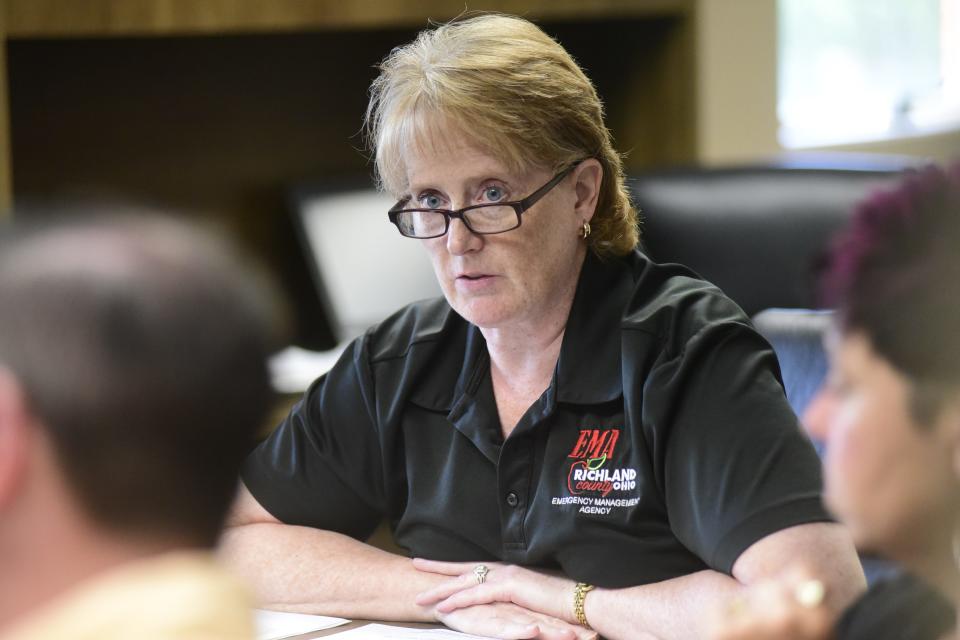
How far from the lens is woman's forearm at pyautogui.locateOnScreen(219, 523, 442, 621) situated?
1.68 meters

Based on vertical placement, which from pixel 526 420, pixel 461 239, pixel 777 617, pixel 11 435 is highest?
pixel 11 435

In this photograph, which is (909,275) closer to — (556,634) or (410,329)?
(556,634)

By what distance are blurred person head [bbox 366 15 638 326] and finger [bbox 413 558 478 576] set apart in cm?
31

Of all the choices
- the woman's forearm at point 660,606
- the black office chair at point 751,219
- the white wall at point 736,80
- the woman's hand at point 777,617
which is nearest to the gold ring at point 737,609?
the woman's hand at point 777,617

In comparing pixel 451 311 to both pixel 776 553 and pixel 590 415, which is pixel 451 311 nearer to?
pixel 590 415

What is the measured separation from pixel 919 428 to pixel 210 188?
2.64m

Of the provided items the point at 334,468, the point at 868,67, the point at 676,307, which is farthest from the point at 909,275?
the point at 868,67

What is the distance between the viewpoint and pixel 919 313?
0.86 m

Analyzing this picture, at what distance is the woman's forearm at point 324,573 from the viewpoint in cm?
168

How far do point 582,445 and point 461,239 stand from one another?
30cm

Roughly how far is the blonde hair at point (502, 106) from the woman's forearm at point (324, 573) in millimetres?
484

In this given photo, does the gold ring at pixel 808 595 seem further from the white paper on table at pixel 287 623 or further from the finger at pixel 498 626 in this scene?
the white paper on table at pixel 287 623

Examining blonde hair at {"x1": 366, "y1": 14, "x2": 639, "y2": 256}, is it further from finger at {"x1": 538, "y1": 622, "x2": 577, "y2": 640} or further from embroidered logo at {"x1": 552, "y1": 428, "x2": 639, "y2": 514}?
finger at {"x1": 538, "y1": 622, "x2": 577, "y2": 640}

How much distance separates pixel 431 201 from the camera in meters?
1.73
